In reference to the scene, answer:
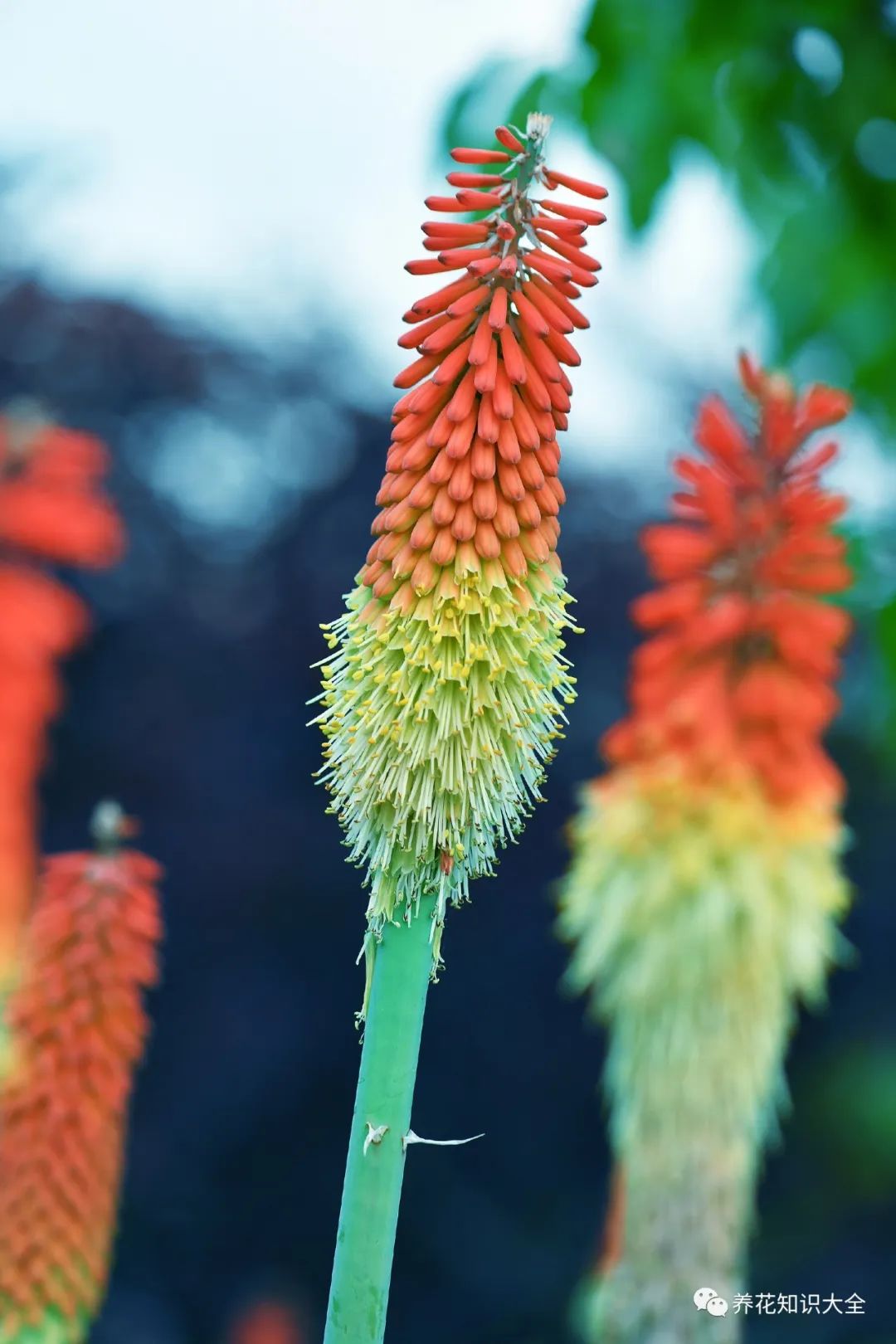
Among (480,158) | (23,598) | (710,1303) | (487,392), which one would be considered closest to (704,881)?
(710,1303)

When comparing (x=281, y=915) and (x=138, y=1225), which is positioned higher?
(x=281, y=915)

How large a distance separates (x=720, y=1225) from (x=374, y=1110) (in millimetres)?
2061

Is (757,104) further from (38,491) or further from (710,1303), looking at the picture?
(710,1303)

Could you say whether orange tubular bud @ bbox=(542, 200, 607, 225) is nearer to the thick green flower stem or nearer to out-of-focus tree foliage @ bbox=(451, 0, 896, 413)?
the thick green flower stem

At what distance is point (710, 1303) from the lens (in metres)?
2.85

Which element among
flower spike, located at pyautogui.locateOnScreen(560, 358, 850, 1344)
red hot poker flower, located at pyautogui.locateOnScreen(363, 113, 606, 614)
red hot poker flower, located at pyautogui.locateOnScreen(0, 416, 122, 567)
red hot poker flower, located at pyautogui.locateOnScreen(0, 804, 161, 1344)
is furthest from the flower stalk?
red hot poker flower, located at pyautogui.locateOnScreen(0, 416, 122, 567)

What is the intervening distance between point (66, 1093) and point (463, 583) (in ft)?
3.67

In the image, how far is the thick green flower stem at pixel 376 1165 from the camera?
3.81 ft

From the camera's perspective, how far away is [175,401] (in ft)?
24.3

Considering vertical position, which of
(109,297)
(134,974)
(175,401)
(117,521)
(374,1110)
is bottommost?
(374,1110)

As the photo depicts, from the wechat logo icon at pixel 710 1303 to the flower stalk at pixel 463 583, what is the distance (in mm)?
1867

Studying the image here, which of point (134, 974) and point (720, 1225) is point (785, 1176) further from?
point (134, 974)

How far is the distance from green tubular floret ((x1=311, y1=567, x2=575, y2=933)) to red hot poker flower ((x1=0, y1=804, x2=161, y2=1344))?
0.73m

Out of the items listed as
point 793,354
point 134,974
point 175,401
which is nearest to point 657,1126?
point 134,974
